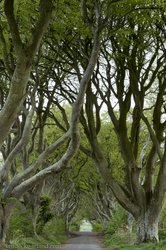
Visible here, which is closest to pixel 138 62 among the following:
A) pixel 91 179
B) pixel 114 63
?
pixel 114 63

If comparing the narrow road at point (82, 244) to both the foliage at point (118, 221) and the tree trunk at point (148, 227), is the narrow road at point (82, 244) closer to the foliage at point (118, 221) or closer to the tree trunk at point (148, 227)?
the foliage at point (118, 221)

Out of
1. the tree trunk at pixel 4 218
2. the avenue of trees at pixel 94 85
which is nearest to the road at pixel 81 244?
the avenue of trees at pixel 94 85

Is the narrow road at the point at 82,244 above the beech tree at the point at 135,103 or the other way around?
the other way around

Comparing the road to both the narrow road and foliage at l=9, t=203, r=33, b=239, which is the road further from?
foliage at l=9, t=203, r=33, b=239

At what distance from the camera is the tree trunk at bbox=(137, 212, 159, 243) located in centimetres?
1595

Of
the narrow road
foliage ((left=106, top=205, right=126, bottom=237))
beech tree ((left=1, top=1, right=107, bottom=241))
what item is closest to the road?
the narrow road

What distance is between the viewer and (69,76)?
57.3 ft

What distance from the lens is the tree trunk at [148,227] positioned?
628 inches

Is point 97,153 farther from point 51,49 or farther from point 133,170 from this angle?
point 51,49

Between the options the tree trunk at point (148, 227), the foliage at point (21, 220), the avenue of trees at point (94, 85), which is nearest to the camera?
the avenue of trees at point (94, 85)

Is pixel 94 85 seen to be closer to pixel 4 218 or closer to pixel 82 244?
pixel 4 218

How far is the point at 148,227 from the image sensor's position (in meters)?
16.0

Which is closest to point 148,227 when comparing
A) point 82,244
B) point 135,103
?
point 135,103

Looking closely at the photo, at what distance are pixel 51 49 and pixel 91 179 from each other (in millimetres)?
27302
